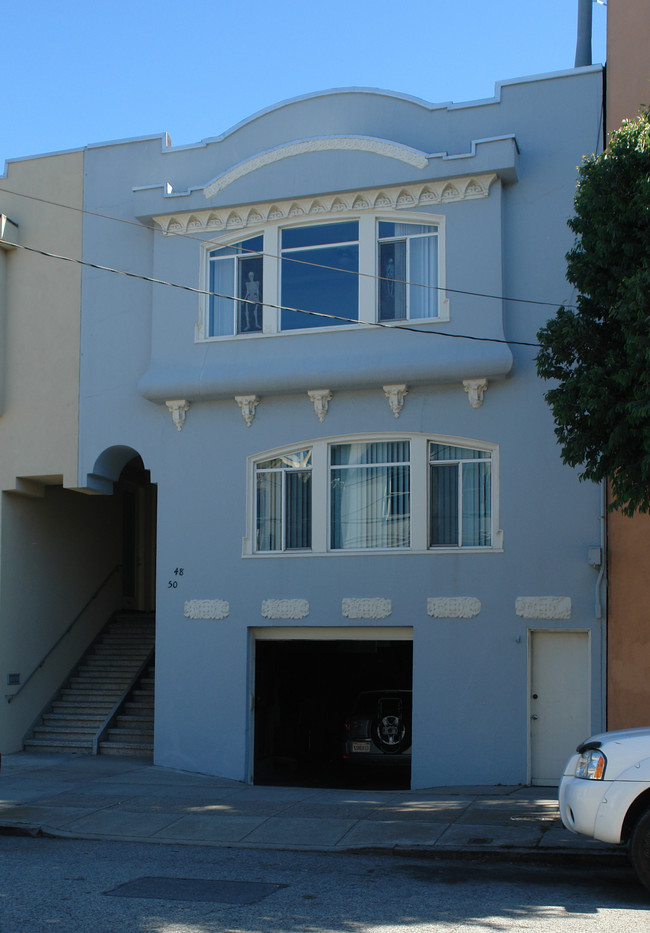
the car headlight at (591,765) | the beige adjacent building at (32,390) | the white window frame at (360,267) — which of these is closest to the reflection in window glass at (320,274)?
the white window frame at (360,267)

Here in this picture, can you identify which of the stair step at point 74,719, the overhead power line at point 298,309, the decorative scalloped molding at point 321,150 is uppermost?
the decorative scalloped molding at point 321,150

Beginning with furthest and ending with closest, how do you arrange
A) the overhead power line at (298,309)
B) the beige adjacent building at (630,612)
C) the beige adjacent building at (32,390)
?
1. the beige adjacent building at (32,390)
2. the overhead power line at (298,309)
3. the beige adjacent building at (630,612)

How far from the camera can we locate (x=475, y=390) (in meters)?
14.5

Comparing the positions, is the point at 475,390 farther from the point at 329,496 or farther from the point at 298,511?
the point at 298,511

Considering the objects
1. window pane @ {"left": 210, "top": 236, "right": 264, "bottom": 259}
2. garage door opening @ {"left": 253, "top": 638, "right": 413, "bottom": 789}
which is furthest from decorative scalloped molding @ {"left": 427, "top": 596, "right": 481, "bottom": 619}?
window pane @ {"left": 210, "top": 236, "right": 264, "bottom": 259}

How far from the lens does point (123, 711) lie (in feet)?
58.2

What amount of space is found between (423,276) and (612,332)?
170 inches

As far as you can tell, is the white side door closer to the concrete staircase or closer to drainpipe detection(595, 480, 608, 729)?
drainpipe detection(595, 480, 608, 729)

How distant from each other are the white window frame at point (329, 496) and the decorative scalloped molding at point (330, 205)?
3422 millimetres

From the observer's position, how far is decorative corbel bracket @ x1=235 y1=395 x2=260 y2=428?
615 inches

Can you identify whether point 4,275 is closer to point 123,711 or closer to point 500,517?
point 123,711

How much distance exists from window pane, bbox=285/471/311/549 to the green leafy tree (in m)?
4.98

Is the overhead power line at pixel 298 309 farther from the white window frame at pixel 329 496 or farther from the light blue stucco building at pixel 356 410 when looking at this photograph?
the white window frame at pixel 329 496

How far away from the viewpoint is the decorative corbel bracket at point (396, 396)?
14852 millimetres
